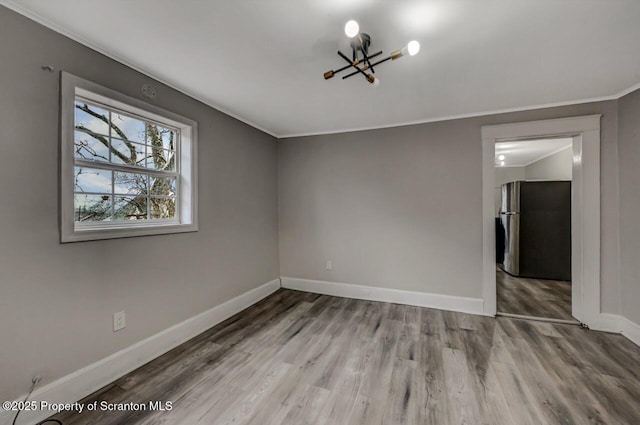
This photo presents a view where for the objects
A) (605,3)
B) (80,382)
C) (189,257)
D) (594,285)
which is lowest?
(80,382)

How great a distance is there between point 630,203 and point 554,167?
350 centimetres

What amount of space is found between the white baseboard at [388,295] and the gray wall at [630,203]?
1216 mm

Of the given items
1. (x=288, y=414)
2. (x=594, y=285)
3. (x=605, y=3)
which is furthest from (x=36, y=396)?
(x=594, y=285)

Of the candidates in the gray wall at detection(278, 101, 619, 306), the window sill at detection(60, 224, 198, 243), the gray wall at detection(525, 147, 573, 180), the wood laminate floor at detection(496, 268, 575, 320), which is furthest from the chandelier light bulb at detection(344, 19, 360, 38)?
the gray wall at detection(525, 147, 573, 180)

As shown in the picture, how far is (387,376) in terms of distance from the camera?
190 cm

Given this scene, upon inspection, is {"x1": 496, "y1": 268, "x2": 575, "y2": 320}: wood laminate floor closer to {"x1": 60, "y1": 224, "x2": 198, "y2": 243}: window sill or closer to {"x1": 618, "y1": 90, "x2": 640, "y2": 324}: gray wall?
{"x1": 618, "y1": 90, "x2": 640, "y2": 324}: gray wall

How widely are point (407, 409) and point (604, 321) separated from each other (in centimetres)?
250

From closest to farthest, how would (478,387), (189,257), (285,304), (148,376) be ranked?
(478,387) < (148,376) < (189,257) < (285,304)

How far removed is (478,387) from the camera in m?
1.78

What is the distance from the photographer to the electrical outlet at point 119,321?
188 centimetres

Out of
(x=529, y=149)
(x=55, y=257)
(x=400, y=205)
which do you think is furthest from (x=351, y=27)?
(x=529, y=149)

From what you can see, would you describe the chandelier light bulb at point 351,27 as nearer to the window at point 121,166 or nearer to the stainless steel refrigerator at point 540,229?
the window at point 121,166

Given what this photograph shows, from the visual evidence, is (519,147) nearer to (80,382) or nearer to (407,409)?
(407,409)

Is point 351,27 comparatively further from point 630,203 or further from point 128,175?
point 630,203
